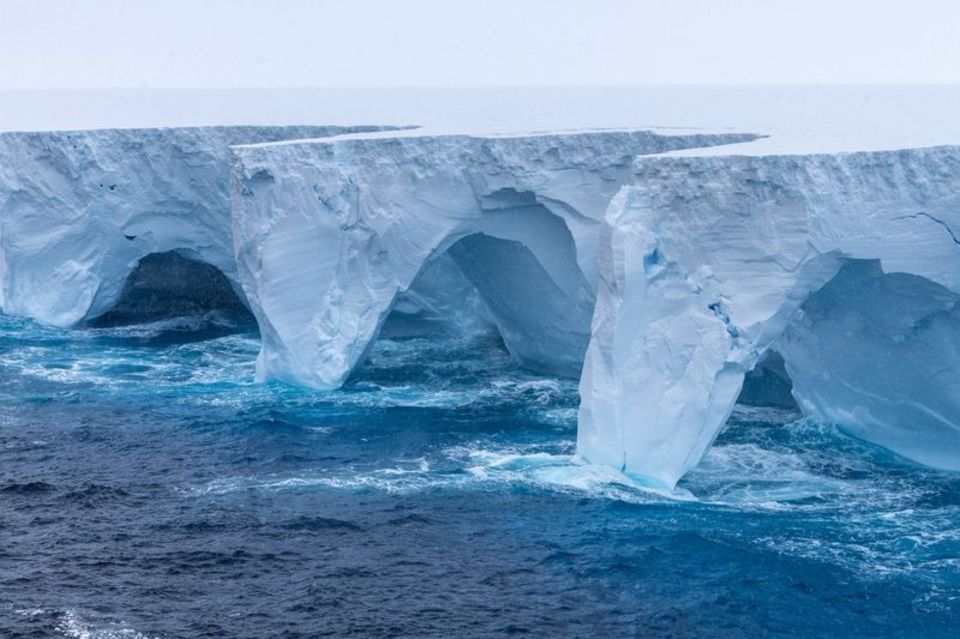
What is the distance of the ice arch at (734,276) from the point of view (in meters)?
13.6

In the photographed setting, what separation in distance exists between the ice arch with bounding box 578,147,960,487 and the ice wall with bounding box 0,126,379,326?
29.3 feet

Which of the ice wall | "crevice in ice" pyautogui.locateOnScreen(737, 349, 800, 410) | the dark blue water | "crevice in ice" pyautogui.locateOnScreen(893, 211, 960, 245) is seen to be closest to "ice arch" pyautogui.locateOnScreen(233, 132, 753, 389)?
the dark blue water

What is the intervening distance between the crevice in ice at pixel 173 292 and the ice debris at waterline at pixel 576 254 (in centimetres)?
18

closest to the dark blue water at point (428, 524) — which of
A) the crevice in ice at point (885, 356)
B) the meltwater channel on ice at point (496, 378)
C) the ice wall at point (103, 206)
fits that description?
the meltwater channel on ice at point (496, 378)

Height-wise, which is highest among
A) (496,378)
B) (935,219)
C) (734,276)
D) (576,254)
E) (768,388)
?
(935,219)

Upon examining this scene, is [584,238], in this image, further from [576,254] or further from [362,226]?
[362,226]

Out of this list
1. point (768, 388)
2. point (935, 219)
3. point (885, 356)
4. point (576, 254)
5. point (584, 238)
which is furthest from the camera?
point (768, 388)

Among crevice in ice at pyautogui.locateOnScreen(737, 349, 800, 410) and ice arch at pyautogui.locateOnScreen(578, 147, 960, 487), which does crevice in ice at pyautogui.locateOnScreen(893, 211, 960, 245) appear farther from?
crevice in ice at pyautogui.locateOnScreen(737, 349, 800, 410)

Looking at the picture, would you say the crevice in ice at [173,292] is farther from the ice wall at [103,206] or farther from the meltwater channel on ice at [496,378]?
the ice wall at [103,206]

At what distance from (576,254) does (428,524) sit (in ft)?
18.3

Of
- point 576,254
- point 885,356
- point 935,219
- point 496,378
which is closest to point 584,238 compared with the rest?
point 576,254

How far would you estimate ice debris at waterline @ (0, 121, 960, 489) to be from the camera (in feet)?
44.9

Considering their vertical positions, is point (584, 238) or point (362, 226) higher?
point (584, 238)

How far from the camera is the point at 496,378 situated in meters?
18.7
